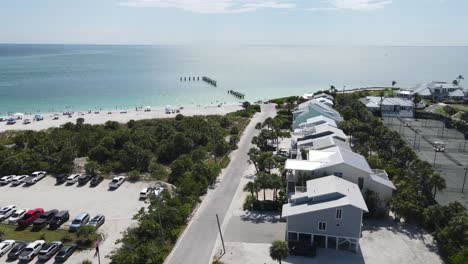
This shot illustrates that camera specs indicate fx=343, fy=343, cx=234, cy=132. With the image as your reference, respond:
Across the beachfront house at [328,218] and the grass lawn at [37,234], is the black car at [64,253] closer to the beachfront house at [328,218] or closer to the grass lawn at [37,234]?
the grass lawn at [37,234]

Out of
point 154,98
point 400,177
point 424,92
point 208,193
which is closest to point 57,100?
point 154,98

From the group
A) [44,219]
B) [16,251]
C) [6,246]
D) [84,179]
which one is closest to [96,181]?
[84,179]

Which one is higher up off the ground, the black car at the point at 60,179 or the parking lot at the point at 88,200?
the black car at the point at 60,179

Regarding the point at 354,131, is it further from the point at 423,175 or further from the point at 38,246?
the point at 38,246

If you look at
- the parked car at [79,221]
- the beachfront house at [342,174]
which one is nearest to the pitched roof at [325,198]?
the beachfront house at [342,174]

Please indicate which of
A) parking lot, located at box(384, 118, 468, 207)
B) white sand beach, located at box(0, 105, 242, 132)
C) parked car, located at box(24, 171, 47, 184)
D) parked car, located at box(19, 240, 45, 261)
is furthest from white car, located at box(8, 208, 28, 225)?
parking lot, located at box(384, 118, 468, 207)

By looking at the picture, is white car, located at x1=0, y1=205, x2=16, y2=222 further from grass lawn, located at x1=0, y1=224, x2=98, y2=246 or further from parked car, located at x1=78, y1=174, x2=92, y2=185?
parked car, located at x1=78, y1=174, x2=92, y2=185

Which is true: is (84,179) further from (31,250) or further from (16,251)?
(31,250)
